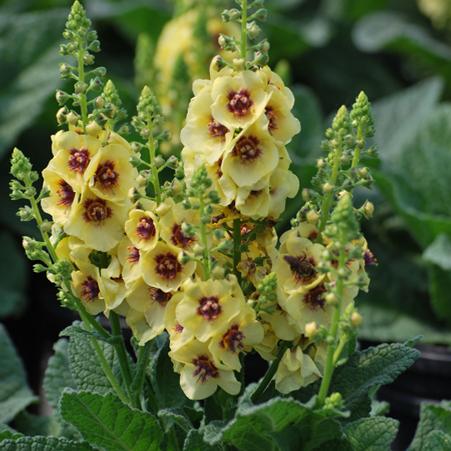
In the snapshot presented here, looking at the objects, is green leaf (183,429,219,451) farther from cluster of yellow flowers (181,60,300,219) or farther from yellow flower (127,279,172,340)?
cluster of yellow flowers (181,60,300,219)

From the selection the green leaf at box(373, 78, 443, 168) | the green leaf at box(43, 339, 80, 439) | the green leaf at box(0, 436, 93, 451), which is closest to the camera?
the green leaf at box(0, 436, 93, 451)

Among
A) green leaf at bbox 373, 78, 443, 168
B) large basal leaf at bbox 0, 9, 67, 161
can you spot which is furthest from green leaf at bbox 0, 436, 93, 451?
green leaf at bbox 373, 78, 443, 168

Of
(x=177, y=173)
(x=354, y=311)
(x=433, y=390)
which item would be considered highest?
(x=177, y=173)

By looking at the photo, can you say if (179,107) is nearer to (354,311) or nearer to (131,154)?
(131,154)

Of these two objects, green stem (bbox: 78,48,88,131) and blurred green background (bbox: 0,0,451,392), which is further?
blurred green background (bbox: 0,0,451,392)

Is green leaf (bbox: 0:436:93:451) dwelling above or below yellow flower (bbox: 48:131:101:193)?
below

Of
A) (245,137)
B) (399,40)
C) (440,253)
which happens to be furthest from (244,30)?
(399,40)

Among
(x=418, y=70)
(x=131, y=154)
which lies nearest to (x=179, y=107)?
(x=131, y=154)
